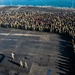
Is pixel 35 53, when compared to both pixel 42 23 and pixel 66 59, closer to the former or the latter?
pixel 66 59

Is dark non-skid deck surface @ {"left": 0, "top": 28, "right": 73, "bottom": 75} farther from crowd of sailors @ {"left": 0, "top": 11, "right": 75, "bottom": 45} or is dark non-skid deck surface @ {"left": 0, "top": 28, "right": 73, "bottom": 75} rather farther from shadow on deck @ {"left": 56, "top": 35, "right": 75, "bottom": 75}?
crowd of sailors @ {"left": 0, "top": 11, "right": 75, "bottom": 45}

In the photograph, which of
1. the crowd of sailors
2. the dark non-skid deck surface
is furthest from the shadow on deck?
the crowd of sailors

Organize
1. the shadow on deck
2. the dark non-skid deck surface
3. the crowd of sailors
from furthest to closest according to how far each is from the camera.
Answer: the crowd of sailors → the dark non-skid deck surface → the shadow on deck

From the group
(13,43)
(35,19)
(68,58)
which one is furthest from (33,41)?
(35,19)

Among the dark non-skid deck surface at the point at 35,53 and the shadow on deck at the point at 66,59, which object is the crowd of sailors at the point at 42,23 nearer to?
the dark non-skid deck surface at the point at 35,53

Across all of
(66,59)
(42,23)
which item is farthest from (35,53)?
(42,23)

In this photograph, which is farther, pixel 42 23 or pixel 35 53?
pixel 42 23

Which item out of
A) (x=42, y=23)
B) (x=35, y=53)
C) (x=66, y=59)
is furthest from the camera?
(x=42, y=23)

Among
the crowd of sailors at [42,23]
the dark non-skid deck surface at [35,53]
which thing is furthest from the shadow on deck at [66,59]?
the crowd of sailors at [42,23]
